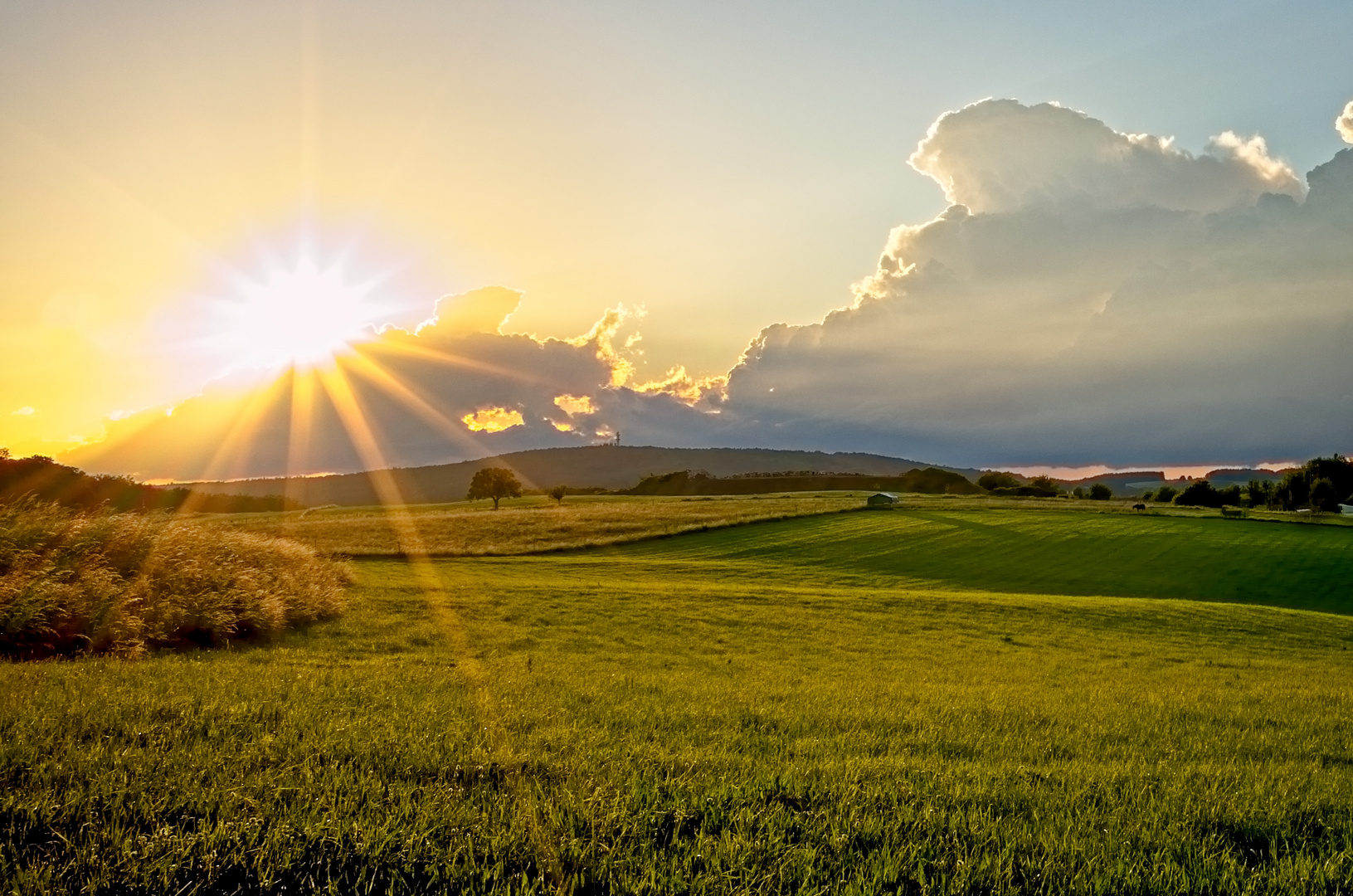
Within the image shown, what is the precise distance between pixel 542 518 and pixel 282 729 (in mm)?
72626

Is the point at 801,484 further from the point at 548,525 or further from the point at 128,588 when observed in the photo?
the point at 128,588

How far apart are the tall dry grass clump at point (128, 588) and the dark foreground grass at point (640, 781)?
227 cm

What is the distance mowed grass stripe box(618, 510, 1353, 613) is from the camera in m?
52.6

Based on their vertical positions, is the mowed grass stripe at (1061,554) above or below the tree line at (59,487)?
below

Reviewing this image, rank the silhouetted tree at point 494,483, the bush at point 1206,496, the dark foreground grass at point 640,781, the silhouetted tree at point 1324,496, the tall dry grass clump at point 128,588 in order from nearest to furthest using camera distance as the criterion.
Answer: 1. the dark foreground grass at point 640,781
2. the tall dry grass clump at point 128,588
3. the silhouetted tree at point 494,483
4. the silhouetted tree at point 1324,496
5. the bush at point 1206,496

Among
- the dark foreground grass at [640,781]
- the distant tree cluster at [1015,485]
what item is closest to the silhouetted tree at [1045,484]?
the distant tree cluster at [1015,485]

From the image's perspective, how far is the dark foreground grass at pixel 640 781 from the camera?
15.1 feet

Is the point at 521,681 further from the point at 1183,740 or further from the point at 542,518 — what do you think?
the point at 542,518

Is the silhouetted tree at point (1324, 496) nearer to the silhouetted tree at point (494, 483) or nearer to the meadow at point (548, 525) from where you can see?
the meadow at point (548, 525)

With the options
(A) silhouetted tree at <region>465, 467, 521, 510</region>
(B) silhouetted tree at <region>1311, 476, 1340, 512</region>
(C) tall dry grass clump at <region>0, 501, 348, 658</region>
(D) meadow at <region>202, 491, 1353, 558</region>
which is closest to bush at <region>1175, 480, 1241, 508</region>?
(B) silhouetted tree at <region>1311, 476, 1340, 512</region>

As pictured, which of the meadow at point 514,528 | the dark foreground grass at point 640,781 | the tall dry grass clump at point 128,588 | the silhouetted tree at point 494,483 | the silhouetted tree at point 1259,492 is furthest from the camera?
the silhouetted tree at point 1259,492

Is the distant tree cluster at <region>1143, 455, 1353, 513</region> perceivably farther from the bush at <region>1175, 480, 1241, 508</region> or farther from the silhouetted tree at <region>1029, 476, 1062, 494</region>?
the silhouetted tree at <region>1029, 476, 1062, 494</region>

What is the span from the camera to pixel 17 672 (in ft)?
32.5

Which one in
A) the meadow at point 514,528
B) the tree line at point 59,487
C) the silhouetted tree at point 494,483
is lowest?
the meadow at point 514,528
